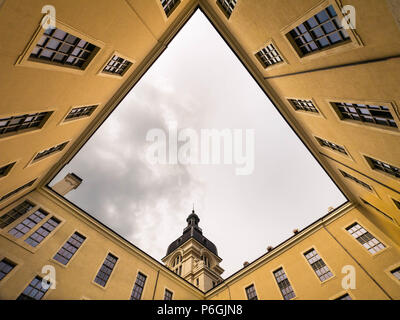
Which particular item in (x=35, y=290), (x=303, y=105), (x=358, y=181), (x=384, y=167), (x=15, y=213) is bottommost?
(x=35, y=290)

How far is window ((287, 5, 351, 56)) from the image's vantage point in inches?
310

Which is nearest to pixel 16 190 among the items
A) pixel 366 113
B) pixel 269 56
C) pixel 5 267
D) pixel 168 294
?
pixel 5 267

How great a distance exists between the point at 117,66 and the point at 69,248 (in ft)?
45.1

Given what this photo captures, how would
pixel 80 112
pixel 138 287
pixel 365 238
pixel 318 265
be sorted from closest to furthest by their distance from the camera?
pixel 80 112 < pixel 365 238 < pixel 318 265 < pixel 138 287

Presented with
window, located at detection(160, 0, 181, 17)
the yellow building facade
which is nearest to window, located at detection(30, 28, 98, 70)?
the yellow building facade

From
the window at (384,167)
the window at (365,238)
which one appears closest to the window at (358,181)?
the window at (384,167)

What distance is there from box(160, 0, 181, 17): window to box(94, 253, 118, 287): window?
19.1 meters

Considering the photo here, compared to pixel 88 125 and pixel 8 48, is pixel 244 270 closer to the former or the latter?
pixel 88 125

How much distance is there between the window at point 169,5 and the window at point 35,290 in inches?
726

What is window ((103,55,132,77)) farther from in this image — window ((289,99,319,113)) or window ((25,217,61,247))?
window ((25,217,61,247))

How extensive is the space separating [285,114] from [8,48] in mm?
17013

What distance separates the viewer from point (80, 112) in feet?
45.0

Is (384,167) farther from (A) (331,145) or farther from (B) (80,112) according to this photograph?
(B) (80,112)
